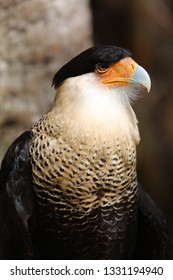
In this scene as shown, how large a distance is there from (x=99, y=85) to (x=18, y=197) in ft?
2.10

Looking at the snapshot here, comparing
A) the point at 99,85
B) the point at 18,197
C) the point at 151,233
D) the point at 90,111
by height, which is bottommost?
the point at 151,233

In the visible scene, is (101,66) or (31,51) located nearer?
(101,66)

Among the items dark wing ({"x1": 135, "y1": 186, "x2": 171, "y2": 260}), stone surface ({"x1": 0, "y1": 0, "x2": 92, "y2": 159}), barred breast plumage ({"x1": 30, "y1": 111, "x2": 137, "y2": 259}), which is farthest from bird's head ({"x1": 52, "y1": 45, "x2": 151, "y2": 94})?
stone surface ({"x1": 0, "y1": 0, "x2": 92, "y2": 159})

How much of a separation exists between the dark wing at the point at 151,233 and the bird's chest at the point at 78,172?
334 millimetres

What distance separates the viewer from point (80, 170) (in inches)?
146

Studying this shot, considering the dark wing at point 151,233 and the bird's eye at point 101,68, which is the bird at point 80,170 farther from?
the dark wing at point 151,233

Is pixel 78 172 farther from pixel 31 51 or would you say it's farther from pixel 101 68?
pixel 31 51

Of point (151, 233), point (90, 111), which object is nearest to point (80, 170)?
point (90, 111)

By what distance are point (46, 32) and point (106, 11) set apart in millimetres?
2001

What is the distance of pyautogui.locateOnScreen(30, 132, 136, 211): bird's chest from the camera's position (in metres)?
3.69

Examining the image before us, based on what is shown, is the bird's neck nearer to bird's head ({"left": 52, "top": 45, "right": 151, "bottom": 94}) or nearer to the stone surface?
bird's head ({"left": 52, "top": 45, "right": 151, "bottom": 94})

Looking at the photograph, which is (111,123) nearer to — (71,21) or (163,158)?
(71,21)

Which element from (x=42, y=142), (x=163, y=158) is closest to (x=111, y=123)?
(x=42, y=142)

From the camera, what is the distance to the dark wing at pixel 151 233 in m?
4.04
